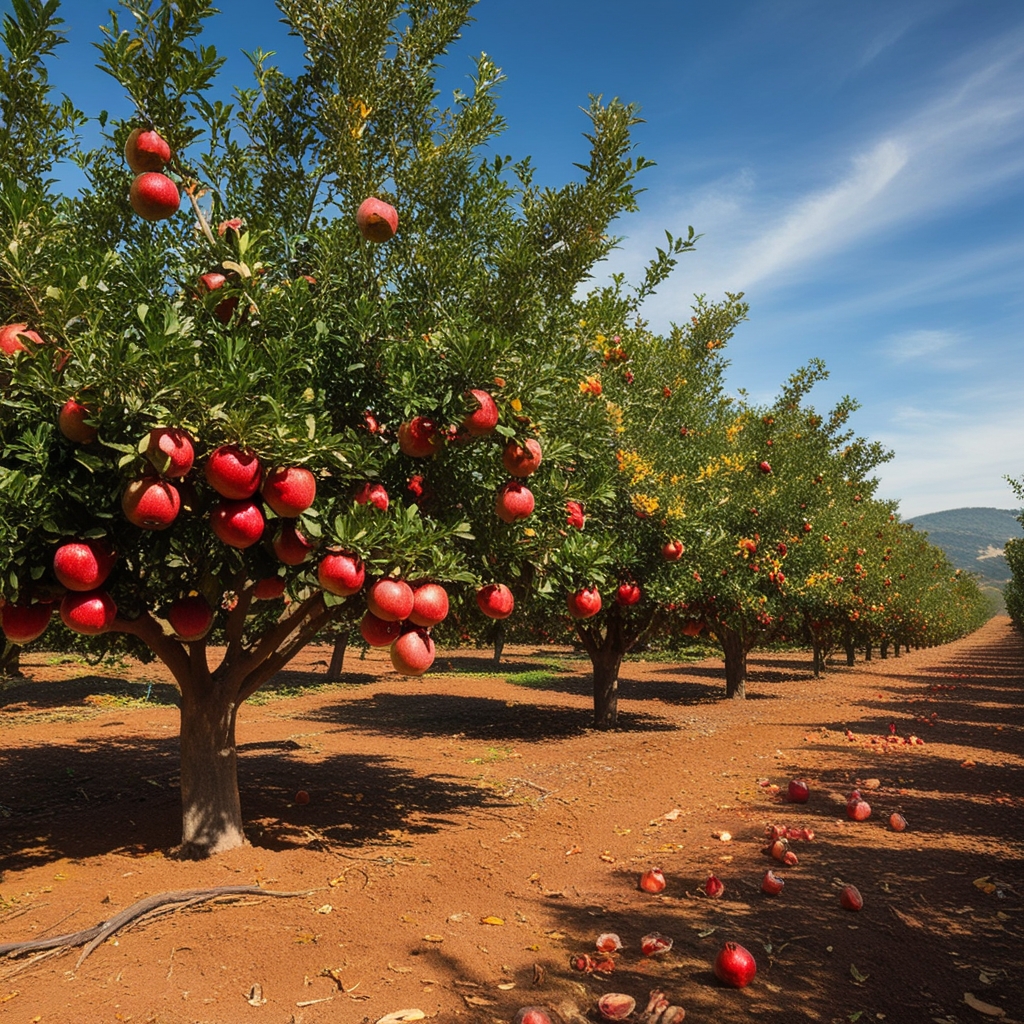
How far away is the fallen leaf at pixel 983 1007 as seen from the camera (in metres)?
4.00

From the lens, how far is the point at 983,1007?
406cm

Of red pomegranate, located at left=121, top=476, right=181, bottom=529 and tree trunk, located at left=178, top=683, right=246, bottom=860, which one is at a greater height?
red pomegranate, located at left=121, top=476, right=181, bottom=529

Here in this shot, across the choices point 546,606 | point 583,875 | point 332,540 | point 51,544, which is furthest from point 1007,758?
point 51,544

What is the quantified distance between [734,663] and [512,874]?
15.7 metres

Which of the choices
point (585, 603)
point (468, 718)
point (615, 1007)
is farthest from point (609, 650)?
point (615, 1007)

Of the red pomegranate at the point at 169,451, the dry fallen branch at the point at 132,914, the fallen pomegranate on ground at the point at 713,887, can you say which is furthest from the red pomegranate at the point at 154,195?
the fallen pomegranate on ground at the point at 713,887

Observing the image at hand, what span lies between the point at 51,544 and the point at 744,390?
58.6 feet

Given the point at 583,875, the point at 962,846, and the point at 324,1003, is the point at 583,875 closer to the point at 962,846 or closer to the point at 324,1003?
the point at 324,1003

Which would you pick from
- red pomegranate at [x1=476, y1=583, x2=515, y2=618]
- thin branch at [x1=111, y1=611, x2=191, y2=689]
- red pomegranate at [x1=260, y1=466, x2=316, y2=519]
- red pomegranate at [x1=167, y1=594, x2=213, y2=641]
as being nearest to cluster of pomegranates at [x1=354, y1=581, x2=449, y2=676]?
red pomegranate at [x1=260, y1=466, x2=316, y2=519]

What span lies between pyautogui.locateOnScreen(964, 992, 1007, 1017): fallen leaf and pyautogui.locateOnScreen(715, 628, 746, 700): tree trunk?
16241 millimetres

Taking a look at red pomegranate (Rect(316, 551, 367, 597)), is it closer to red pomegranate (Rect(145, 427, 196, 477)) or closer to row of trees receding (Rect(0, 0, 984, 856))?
row of trees receding (Rect(0, 0, 984, 856))

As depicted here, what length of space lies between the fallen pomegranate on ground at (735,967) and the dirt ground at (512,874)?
0.25 feet

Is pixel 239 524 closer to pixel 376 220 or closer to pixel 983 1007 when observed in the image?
pixel 376 220

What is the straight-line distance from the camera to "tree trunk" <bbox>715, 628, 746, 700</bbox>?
20250mm
